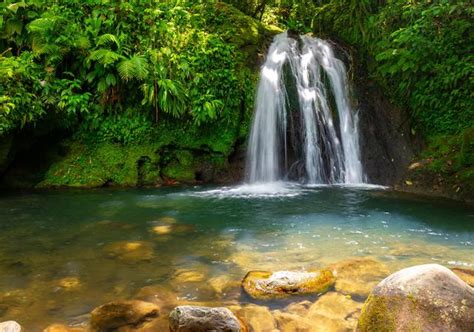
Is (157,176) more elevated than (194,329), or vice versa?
(157,176)

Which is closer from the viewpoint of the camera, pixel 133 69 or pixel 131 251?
pixel 131 251

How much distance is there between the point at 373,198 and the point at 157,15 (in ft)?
21.8

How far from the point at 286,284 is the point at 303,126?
6.91 m

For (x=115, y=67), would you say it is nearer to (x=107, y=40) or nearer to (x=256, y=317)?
(x=107, y=40)

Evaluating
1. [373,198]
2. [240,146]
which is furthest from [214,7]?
[373,198]

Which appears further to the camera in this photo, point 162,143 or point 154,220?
point 162,143

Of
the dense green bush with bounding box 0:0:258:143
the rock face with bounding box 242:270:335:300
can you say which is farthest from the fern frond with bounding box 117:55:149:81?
the rock face with bounding box 242:270:335:300

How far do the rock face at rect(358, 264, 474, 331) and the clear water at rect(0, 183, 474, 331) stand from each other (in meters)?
1.42

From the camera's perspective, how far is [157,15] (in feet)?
34.0

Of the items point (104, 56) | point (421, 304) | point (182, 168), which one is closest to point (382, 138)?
point (182, 168)

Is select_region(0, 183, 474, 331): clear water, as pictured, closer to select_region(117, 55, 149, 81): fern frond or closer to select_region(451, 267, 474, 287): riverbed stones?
select_region(451, 267, 474, 287): riverbed stones

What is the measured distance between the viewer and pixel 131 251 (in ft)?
17.1

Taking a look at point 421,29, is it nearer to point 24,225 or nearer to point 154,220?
point 154,220

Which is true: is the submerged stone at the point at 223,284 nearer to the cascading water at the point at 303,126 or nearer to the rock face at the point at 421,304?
the rock face at the point at 421,304
